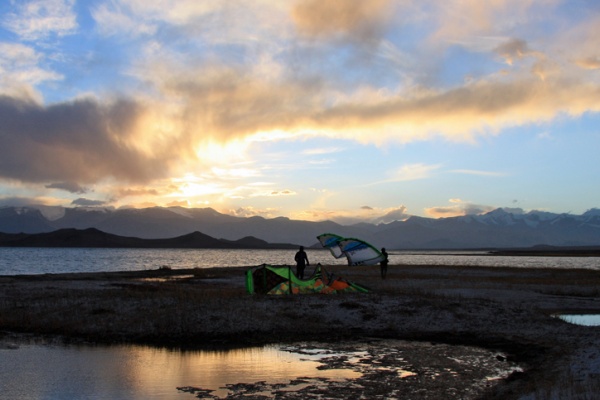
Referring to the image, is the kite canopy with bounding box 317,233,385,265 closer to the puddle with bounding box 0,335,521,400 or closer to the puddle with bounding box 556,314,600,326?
the puddle with bounding box 556,314,600,326

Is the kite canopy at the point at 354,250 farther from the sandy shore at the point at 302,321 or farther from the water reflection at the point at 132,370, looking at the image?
the water reflection at the point at 132,370

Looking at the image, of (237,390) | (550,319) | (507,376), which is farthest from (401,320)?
(237,390)

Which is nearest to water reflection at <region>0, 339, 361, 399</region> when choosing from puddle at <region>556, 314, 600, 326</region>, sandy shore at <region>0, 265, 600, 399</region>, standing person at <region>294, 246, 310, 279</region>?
sandy shore at <region>0, 265, 600, 399</region>

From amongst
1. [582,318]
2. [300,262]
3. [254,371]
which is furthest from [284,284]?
[582,318]

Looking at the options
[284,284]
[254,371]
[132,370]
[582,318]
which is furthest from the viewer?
[284,284]

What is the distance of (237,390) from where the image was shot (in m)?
15.1

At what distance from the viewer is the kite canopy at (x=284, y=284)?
1232 inches

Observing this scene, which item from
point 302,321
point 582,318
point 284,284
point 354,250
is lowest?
point 582,318

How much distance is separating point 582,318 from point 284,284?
51.8 feet

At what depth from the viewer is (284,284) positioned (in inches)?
1234

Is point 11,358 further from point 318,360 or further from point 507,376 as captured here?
point 507,376

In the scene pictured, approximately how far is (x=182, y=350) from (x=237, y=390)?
6.53 meters

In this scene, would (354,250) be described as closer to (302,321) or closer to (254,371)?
(302,321)

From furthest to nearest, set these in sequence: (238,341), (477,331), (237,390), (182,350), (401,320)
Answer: (401,320)
(477,331)
(238,341)
(182,350)
(237,390)
